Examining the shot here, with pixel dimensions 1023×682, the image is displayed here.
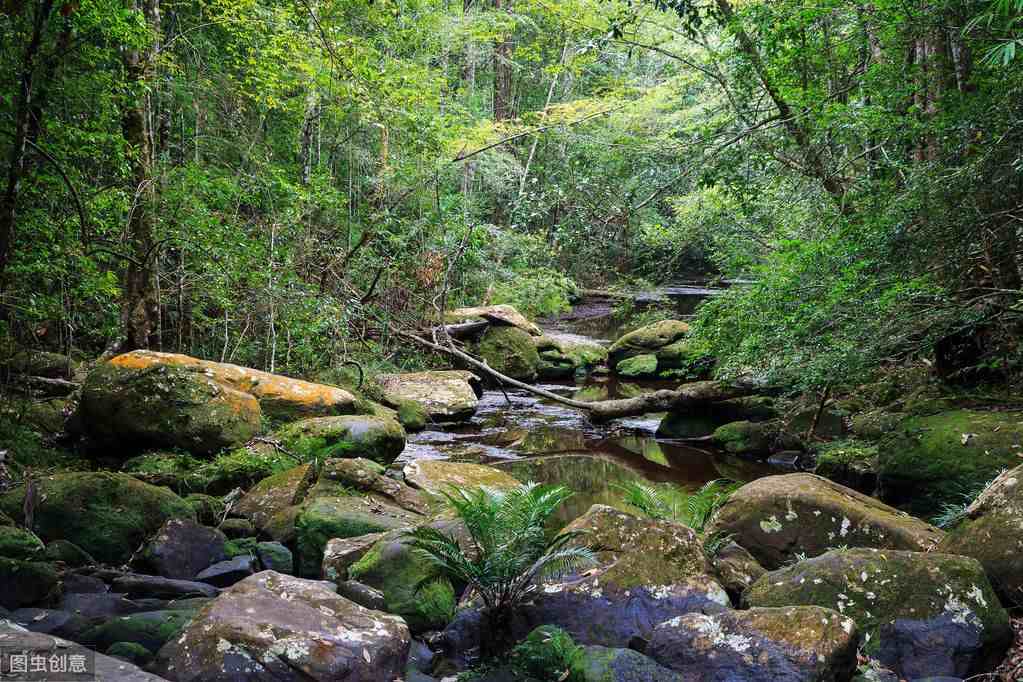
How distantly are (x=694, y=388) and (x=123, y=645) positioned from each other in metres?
A: 9.33

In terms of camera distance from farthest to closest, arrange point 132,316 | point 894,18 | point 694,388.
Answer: point 694,388
point 132,316
point 894,18

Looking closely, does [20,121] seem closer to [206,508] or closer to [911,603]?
[206,508]

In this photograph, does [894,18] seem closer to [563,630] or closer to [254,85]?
[563,630]

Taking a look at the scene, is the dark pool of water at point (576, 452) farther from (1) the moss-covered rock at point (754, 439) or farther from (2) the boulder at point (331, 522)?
(2) the boulder at point (331, 522)

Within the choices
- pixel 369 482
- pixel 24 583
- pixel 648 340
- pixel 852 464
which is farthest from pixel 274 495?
pixel 648 340

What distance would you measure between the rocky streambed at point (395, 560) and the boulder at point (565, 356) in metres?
6.71

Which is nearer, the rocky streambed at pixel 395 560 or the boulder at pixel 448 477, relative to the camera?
the rocky streambed at pixel 395 560

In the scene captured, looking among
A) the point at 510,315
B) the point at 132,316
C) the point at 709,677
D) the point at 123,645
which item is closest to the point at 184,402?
the point at 132,316

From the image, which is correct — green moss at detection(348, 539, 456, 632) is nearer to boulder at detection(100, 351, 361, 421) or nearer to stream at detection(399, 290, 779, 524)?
stream at detection(399, 290, 779, 524)

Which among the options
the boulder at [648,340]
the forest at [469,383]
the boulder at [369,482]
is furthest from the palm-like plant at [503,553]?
the boulder at [648,340]

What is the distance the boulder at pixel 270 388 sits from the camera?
331 inches

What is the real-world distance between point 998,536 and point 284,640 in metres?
4.34

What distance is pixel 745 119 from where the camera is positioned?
1017 centimetres

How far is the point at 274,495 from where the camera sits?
689 centimetres
